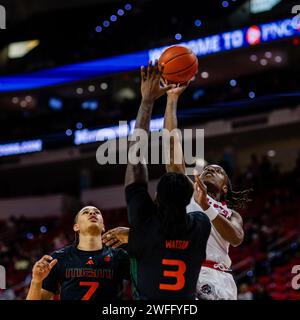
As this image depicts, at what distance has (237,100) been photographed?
62.5ft

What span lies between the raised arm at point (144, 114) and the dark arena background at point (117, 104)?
10.4 meters

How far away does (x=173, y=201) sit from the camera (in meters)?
3.33

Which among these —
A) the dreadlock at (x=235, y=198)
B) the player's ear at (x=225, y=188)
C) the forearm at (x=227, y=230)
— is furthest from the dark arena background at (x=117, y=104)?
the forearm at (x=227, y=230)

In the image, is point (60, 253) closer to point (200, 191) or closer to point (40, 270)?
point (40, 270)

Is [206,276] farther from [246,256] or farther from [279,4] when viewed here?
[279,4]

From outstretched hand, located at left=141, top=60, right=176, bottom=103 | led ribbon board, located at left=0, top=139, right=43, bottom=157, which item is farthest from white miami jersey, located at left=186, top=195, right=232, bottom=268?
led ribbon board, located at left=0, top=139, right=43, bottom=157

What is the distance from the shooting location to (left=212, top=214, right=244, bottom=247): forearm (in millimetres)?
4215

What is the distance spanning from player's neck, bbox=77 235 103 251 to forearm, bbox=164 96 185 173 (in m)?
1.14

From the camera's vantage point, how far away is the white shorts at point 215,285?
427 cm

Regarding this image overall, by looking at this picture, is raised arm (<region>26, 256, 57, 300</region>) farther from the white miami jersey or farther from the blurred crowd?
the blurred crowd

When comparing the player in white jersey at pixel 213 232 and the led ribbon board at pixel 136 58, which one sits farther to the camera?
the led ribbon board at pixel 136 58

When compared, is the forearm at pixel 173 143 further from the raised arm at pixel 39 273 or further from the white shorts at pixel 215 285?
the raised arm at pixel 39 273
